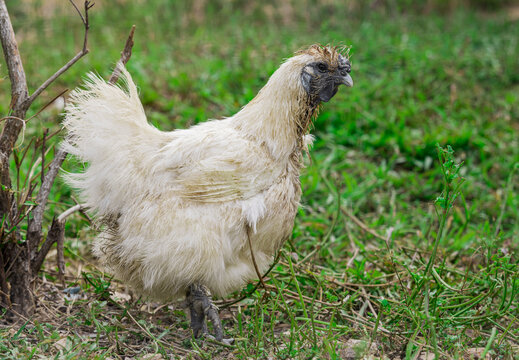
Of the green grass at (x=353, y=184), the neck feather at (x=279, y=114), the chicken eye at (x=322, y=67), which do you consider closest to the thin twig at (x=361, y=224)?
the green grass at (x=353, y=184)

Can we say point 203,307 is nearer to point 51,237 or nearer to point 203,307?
point 203,307

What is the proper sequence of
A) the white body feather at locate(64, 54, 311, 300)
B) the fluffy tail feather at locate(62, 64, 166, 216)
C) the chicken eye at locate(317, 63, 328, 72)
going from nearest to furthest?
the white body feather at locate(64, 54, 311, 300) < the fluffy tail feather at locate(62, 64, 166, 216) < the chicken eye at locate(317, 63, 328, 72)

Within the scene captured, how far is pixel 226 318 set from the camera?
341 centimetres

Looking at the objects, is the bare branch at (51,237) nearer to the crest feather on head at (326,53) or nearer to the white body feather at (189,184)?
the white body feather at (189,184)

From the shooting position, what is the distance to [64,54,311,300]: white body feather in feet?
9.22

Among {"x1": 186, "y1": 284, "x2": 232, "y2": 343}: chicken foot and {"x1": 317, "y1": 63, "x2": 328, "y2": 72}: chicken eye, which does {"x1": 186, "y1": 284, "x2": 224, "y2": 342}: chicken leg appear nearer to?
{"x1": 186, "y1": 284, "x2": 232, "y2": 343}: chicken foot

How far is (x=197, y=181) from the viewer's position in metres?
2.84

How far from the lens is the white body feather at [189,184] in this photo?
2.81m

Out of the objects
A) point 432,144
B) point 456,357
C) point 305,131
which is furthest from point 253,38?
point 456,357

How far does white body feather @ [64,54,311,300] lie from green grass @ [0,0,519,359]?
11.6 inches

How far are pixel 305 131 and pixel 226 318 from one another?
122 cm

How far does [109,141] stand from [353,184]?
8.34 ft

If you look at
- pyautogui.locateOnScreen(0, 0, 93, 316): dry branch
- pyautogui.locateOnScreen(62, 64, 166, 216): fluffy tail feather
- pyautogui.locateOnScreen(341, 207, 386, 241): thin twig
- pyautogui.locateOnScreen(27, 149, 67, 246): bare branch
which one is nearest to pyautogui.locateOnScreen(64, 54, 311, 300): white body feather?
pyautogui.locateOnScreen(62, 64, 166, 216): fluffy tail feather

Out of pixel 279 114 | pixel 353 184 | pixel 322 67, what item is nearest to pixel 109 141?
pixel 279 114
